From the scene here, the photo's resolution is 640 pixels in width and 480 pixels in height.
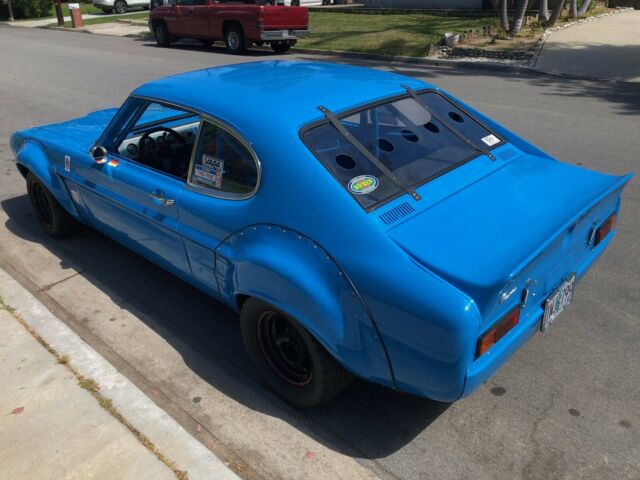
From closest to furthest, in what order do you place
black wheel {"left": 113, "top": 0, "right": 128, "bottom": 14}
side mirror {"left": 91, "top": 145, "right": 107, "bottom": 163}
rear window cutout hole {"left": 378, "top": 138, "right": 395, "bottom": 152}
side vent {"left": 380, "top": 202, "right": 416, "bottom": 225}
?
side vent {"left": 380, "top": 202, "right": 416, "bottom": 225}
rear window cutout hole {"left": 378, "top": 138, "right": 395, "bottom": 152}
side mirror {"left": 91, "top": 145, "right": 107, "bottom": 163}
black wheel {"left": 113, "top": 0, "right": 128, "bottom": 14}

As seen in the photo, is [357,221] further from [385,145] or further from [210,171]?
[210,171]

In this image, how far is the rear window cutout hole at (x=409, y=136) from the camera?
3121 mm

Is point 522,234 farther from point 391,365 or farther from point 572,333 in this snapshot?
point 572,333

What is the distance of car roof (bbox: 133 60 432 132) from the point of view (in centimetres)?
288

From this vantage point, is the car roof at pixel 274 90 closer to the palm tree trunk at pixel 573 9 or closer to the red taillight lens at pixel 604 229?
the red taillight lens at pixel 604 229

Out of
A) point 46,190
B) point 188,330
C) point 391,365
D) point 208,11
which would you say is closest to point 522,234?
point 391,365

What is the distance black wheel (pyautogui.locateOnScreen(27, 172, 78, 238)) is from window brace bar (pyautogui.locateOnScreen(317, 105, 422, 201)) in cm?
283

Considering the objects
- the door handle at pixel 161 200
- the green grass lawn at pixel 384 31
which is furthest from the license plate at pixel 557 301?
the green grass lawn at pixel 384 31

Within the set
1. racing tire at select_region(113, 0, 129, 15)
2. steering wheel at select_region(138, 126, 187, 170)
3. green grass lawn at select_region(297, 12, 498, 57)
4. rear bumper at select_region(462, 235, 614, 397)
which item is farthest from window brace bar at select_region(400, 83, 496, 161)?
racing tire at select_region(113, 0, 129, 15)

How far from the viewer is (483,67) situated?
12.8m

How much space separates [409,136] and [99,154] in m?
2.06

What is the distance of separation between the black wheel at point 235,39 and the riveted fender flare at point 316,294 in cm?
1446

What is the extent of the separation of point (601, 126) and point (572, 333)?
5227mm

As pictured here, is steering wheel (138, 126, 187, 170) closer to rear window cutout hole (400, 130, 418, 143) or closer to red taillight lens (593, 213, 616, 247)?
rear window cutout hole (400, 130, 418, 143)
